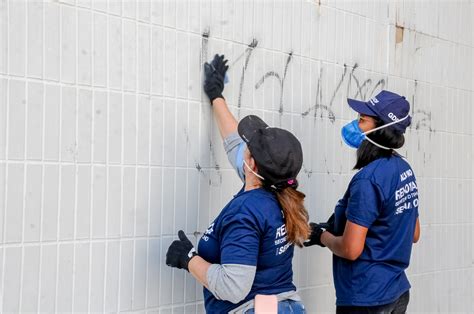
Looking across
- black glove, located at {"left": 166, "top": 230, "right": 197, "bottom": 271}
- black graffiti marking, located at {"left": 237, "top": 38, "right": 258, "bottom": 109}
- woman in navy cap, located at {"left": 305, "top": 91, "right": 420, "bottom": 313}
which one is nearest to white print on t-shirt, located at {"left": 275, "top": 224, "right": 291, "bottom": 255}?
black glove, located at {"left": 166, "top": 230, "right": 197, "bottom": 271}

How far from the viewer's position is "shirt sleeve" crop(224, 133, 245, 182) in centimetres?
381

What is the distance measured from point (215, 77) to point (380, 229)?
1167 millimetres

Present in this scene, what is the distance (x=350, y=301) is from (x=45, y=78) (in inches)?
73.9

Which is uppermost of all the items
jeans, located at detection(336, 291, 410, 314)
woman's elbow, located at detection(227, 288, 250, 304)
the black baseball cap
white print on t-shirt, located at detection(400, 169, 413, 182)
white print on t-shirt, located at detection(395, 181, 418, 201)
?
the black baseball cap

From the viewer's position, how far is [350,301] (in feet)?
12.8

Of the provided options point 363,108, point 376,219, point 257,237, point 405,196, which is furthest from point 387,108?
point 257,237

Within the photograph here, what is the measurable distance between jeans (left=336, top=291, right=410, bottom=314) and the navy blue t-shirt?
667 millimetres

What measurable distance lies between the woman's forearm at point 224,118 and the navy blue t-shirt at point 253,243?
2.27 ft

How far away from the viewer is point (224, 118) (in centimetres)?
397

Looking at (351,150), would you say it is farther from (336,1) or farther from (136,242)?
(136,242)

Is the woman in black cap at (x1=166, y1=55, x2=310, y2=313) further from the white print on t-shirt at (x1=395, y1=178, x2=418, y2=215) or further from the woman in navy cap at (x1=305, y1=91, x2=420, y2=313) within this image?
the white print on t-shirt at (x1=395, y1=178, x2=418, y2=215)

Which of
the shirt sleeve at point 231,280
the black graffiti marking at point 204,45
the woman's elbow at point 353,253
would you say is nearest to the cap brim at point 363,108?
the woman's elbow at point 353,253

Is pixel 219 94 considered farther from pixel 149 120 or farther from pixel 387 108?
pixel 387 108

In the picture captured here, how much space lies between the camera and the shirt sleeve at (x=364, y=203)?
12.3 feet
